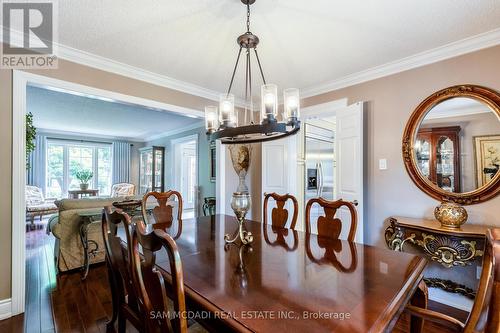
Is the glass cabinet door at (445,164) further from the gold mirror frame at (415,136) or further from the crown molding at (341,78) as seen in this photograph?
the crown molding at (341,78)

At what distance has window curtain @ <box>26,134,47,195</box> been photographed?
629cm

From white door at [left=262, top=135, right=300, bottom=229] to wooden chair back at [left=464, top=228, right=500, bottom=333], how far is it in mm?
2814

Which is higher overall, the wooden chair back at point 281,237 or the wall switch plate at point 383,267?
the wall switch plate at point 383,267

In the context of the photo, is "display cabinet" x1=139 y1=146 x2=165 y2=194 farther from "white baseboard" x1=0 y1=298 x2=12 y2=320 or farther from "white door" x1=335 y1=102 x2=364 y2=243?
"white door" x1=335 y1=102 x2=364 y2=243

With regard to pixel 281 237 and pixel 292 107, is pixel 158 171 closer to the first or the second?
pixel 281 237

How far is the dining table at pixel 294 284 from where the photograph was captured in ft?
2.66

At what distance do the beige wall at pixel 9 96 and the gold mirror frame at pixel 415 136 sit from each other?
9.71 ft

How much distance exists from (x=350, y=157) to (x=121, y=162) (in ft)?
23.8

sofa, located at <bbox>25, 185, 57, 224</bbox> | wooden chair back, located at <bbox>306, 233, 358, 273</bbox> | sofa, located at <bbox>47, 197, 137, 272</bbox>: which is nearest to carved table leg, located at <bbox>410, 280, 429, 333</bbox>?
wooden chair back, located at <bbox>306, 233, 358, 273</bbox>

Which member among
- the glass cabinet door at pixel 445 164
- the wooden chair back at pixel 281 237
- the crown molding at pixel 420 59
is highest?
the crown molding at pixel 420 59

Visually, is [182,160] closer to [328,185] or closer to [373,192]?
[328,185]

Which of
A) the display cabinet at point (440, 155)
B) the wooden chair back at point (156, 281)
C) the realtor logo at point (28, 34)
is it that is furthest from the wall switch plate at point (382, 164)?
the realtor logo at point (28, 34)

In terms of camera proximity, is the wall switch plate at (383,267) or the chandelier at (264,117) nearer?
the wall switch plate at (383,267)

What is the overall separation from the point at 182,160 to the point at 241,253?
5.91m
